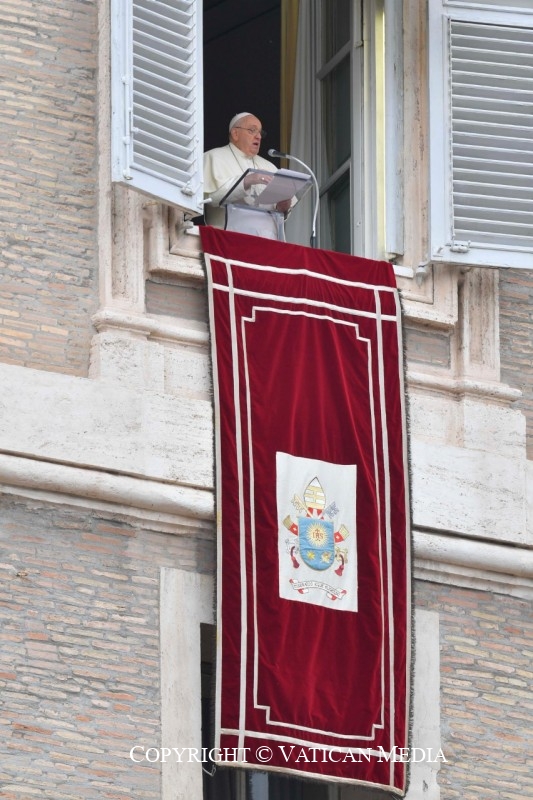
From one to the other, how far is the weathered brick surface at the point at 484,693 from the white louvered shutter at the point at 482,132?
67.8 inches

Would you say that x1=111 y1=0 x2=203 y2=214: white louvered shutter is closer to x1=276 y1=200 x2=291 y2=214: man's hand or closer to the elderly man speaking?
the elderly man speaking

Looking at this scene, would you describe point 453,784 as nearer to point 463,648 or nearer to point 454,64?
point 463,648

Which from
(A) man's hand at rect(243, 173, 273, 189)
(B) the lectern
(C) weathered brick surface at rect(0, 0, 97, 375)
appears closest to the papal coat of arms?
(C) weathered brick surface at rect(0, 0, 97, 375)

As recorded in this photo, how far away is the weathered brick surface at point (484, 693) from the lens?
1603 centimetres

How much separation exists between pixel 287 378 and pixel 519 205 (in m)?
1.73

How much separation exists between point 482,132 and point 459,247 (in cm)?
67

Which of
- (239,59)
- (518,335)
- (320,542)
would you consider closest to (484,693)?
(320,542)

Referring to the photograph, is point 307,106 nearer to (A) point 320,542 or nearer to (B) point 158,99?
(B) point 158,99

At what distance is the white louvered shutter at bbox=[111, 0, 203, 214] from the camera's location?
52.5ft

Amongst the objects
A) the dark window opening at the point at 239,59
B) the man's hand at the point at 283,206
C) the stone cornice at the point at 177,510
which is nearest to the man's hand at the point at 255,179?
the man's hand at the point at 283,206

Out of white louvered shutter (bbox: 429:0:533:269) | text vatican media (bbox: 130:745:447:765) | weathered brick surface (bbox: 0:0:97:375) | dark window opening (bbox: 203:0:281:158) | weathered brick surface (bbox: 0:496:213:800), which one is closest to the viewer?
weathered brick surface (bbox: 0:496:213:800)

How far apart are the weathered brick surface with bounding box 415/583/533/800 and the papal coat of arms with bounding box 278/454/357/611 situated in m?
0.48

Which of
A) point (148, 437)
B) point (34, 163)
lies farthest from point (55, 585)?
point (34, 163)

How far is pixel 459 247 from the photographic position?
16781 millimetres
